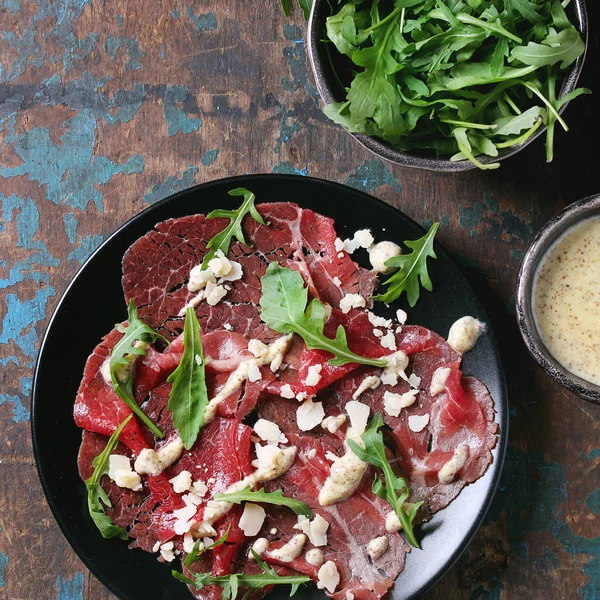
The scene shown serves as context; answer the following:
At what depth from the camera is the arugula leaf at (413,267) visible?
1759mm

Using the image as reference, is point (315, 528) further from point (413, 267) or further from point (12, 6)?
point (12, 6)

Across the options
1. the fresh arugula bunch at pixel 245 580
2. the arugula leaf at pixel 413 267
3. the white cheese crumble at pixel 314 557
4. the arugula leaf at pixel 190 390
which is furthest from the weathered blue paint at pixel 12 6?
the white cheese crumble at pixel 314 557

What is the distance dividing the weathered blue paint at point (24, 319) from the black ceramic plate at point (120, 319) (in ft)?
0.60

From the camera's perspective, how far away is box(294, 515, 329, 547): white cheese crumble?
1.76 metres

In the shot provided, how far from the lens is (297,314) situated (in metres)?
1.72

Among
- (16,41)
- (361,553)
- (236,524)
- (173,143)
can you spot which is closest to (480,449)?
(361,553)

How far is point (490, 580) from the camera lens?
1.87 m

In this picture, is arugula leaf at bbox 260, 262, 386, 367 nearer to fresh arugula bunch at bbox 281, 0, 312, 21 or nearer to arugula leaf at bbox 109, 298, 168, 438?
arugula leaf at bbox 109, 298, 168, 438

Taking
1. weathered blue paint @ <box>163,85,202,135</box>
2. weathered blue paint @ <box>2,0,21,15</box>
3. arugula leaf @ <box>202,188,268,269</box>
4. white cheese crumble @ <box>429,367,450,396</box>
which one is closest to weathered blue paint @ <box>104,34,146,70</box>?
weathered blue paint @ <box>163,85,202,135</box>

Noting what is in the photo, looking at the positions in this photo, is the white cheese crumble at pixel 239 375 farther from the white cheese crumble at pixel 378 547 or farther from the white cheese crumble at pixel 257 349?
the white cheese crumble at pixel 378 547

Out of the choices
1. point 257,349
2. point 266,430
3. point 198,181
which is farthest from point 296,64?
point 266,430

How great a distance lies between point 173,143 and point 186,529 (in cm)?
104

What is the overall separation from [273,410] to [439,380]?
0.44 metres

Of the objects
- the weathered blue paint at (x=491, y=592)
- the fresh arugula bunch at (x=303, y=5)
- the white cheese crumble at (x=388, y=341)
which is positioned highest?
A: the fresh arugula bunch at (x=303, y=5)
